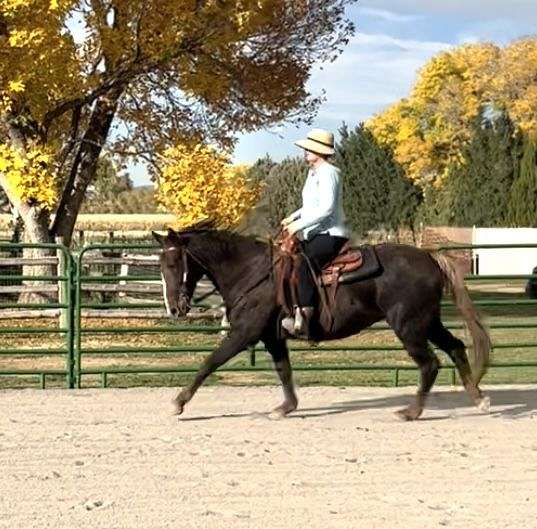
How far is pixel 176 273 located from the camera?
998cm

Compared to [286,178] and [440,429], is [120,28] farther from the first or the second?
[286,178]

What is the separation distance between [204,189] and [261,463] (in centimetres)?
1363

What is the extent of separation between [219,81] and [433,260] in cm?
1312

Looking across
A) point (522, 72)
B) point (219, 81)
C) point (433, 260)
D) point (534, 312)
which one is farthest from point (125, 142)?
point (522, 72)

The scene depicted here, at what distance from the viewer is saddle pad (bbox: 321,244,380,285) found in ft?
32.8

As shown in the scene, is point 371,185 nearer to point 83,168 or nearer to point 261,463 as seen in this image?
point 83,168

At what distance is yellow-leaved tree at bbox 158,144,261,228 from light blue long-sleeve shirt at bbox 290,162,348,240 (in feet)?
36.4

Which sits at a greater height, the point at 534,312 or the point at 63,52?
the point at 63,52

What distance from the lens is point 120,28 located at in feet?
71.5

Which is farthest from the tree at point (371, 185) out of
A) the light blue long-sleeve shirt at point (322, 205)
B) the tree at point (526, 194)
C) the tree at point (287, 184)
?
the light blue long-sleeve shirt at point (322, 205)

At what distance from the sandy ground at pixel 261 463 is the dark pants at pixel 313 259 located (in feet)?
3.50

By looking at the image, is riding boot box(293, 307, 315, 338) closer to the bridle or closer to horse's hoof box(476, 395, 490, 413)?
the bridle

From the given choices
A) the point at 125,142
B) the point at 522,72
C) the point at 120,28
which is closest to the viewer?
the point at 120,28

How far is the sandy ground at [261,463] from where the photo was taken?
663 centimetres
